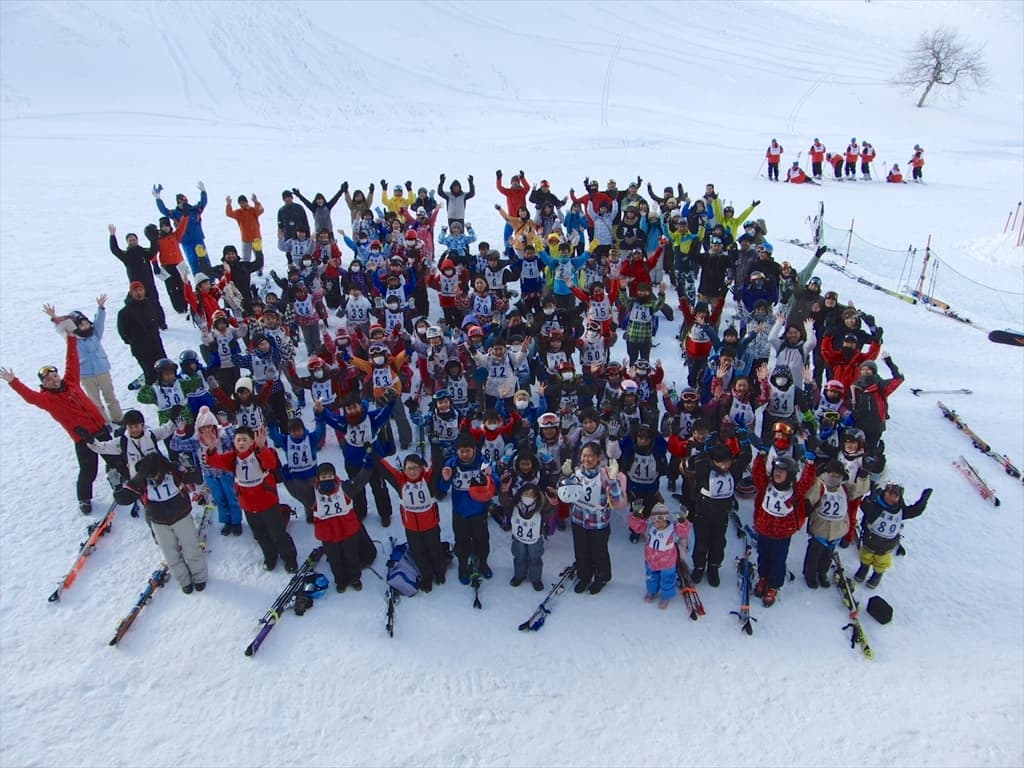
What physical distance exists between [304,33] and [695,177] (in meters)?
31.0

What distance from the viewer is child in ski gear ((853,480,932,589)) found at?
22.3ft

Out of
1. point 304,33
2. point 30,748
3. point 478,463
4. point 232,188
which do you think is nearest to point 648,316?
point 478,463

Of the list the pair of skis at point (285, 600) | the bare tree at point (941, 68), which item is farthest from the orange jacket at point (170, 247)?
the bare tree at point (941, 68)

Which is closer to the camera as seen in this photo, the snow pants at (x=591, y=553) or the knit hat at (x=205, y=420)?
the snow pants at (x=591, y=553)

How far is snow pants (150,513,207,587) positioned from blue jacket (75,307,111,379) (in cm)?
360

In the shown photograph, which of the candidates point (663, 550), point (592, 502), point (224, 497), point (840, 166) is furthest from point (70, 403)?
point (840, 166)

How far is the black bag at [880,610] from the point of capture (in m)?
6.86

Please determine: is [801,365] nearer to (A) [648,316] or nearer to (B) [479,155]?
(A) [648,316]

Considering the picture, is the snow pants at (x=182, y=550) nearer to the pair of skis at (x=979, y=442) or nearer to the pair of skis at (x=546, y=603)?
the pair of skis at (x=546, y=603)

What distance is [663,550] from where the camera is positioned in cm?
680

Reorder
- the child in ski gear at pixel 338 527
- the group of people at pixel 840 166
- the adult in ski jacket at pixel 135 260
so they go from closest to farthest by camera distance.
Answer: the child in ski gear at pixel 338 527
the adult in ski jacket at pixel 135 260
the group of people at pixel 840 166

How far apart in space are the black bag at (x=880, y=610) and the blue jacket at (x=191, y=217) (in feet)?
42.1

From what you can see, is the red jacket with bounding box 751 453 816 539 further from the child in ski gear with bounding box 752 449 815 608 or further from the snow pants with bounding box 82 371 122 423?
the snow pants with bounding box 82 371 122 423

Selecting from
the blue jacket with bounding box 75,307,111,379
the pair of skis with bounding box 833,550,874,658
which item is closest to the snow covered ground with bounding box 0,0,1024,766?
the pair of skis with bounding box 833,550,874,658
